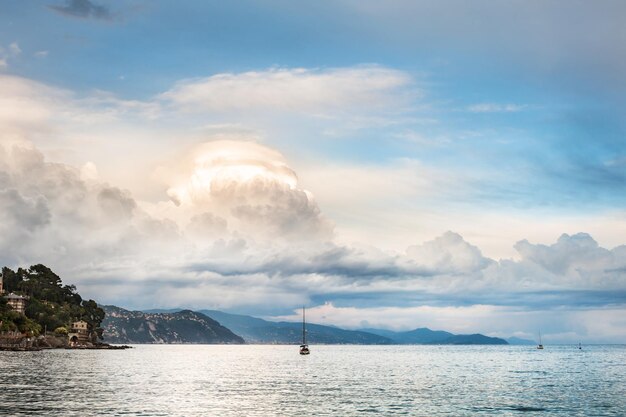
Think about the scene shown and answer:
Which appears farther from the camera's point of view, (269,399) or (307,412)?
(269,399)

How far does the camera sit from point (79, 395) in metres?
107

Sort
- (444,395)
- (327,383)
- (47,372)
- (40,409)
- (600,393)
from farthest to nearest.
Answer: (47,372), (327,383), (600,393), (444,395), (40,409)

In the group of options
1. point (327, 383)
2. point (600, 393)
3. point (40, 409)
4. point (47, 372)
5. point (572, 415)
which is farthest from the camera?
point (47, 372)

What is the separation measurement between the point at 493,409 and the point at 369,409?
17318mm

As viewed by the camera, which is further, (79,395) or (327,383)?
(327,383)

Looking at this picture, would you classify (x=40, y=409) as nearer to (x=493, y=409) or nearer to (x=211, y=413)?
(x=211, y=413)

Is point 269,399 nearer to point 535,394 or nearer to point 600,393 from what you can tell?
point 535,394

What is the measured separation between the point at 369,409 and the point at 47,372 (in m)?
94.8

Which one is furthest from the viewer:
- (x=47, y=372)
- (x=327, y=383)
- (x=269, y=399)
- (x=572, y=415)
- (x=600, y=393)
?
(x=47, y=372)

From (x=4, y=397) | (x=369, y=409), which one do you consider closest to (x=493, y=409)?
(x=369, y=409)

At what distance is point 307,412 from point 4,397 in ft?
143

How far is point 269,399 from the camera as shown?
10656 centimetres

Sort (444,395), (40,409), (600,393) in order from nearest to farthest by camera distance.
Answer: (40,409), (444,395), (600,393)

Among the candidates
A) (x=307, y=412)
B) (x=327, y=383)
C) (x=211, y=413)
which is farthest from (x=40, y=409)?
(x=327, y=383)
